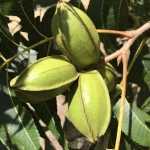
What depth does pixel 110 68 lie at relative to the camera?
1.46 meters

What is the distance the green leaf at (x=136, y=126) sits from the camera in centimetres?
150

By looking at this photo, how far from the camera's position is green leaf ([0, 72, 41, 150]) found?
1467 millimetres

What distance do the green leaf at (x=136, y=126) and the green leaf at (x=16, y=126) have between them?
0.31 m

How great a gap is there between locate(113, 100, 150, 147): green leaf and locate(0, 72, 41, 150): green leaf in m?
0.31

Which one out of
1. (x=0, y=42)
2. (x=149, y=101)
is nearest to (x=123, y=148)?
(x=149, y=101)

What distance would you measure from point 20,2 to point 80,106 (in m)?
0.46

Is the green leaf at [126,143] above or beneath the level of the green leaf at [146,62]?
beneath

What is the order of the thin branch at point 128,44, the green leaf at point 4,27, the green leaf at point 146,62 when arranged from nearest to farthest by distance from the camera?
1. the thin branch at point 128,44
2. the green leaf at point 4,27
3. the green leaf at point 146,62

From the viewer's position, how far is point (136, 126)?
1518 millimetres

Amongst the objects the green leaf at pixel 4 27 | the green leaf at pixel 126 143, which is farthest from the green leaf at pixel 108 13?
the green leaf at pixel 126 143

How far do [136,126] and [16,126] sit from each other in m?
0.42

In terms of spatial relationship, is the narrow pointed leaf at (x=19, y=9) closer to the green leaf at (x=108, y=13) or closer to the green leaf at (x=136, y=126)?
the green leaf at (x=108, y=13)

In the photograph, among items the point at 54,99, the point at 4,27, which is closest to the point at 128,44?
the point at 54,99

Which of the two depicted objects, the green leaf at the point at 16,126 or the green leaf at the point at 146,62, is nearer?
the green leaf at the point at 16,126
